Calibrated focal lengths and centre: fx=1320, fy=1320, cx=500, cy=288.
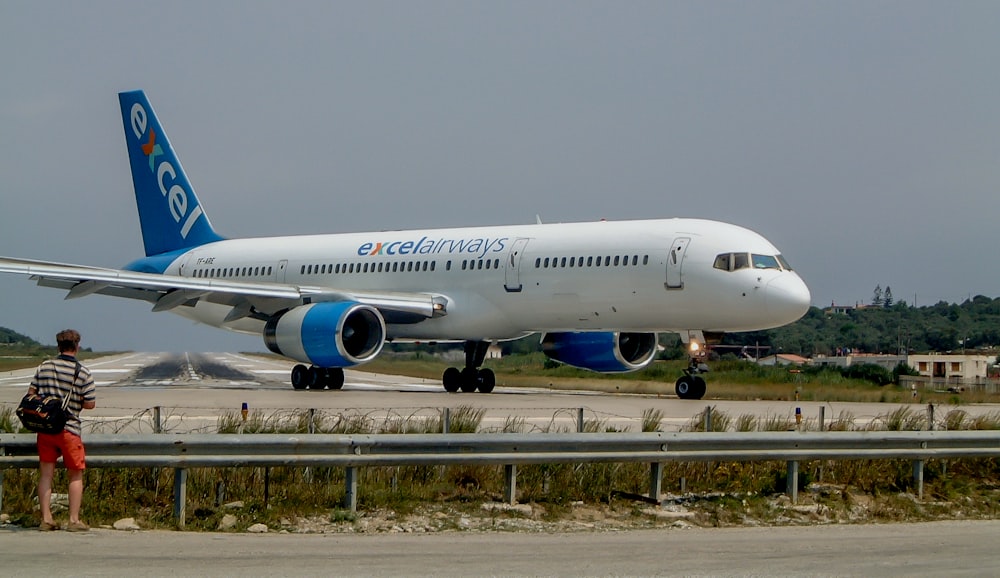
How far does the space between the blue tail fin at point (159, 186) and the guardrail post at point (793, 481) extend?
91.9 ft

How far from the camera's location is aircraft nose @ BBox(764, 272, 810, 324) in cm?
2495

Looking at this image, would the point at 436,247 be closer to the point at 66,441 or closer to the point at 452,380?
the point at 452,380

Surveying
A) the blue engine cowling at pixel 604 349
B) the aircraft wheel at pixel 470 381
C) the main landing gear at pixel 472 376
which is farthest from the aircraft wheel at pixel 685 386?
the aircraft wheel at pixel 470 381

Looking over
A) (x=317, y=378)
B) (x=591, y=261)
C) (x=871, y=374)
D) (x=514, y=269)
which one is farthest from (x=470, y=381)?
(x=871, y=374)

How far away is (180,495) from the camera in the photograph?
1053cm

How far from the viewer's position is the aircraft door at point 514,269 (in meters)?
28.6

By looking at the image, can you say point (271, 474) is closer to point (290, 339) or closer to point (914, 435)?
point (914, 435)

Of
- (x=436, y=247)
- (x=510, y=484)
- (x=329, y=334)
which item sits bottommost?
(x=510, y=484)

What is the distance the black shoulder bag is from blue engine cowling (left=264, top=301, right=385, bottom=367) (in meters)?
17.2

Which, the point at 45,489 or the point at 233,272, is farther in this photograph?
the point at 233,272

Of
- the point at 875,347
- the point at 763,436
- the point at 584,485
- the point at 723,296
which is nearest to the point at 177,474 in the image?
the point at 584,485

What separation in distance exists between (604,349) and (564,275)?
2.72m

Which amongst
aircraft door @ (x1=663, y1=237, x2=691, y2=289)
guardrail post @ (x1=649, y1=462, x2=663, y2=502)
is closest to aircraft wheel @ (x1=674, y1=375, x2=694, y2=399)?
aircraft door @ (x1=663, y1=237, x2=691, y2=289)

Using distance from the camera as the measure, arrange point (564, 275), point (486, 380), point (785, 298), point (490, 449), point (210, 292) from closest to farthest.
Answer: point (490, 449)
point (785, 298)
point (564, 275)
point (210, 292)
point (486, 380)
